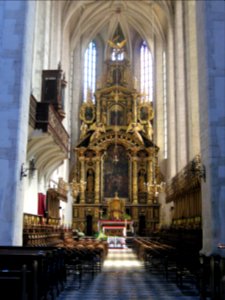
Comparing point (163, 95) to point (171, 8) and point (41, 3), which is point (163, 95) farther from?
point (41, 3)

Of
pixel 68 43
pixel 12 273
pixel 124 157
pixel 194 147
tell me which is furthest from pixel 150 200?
pixel 12 273

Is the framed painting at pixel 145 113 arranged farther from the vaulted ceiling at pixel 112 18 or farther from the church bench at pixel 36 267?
the church bench at pixel 36 267

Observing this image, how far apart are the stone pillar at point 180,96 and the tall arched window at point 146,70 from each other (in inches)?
393

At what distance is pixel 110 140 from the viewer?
29609mm

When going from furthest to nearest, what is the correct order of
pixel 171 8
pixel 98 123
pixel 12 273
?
pixel 98 123 < pixel 171 8 < pixel 12 273

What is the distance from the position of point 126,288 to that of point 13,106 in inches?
212

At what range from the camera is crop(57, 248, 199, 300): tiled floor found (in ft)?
22.0

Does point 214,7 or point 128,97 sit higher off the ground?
point 128,97

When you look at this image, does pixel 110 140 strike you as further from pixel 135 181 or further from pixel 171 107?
pixel 171 107

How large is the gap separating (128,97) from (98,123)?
3.34 m

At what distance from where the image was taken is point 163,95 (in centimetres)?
3078

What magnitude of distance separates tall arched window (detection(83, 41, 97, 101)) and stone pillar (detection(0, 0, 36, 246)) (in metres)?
23.0

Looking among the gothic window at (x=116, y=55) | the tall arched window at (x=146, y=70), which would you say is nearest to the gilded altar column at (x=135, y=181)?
the tall arched window at (x=146, y=70)

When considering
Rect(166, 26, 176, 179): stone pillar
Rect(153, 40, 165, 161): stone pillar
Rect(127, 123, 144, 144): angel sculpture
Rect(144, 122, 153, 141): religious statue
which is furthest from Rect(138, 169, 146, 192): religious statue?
Rect(166, 26, 176, 179): stone pillar
